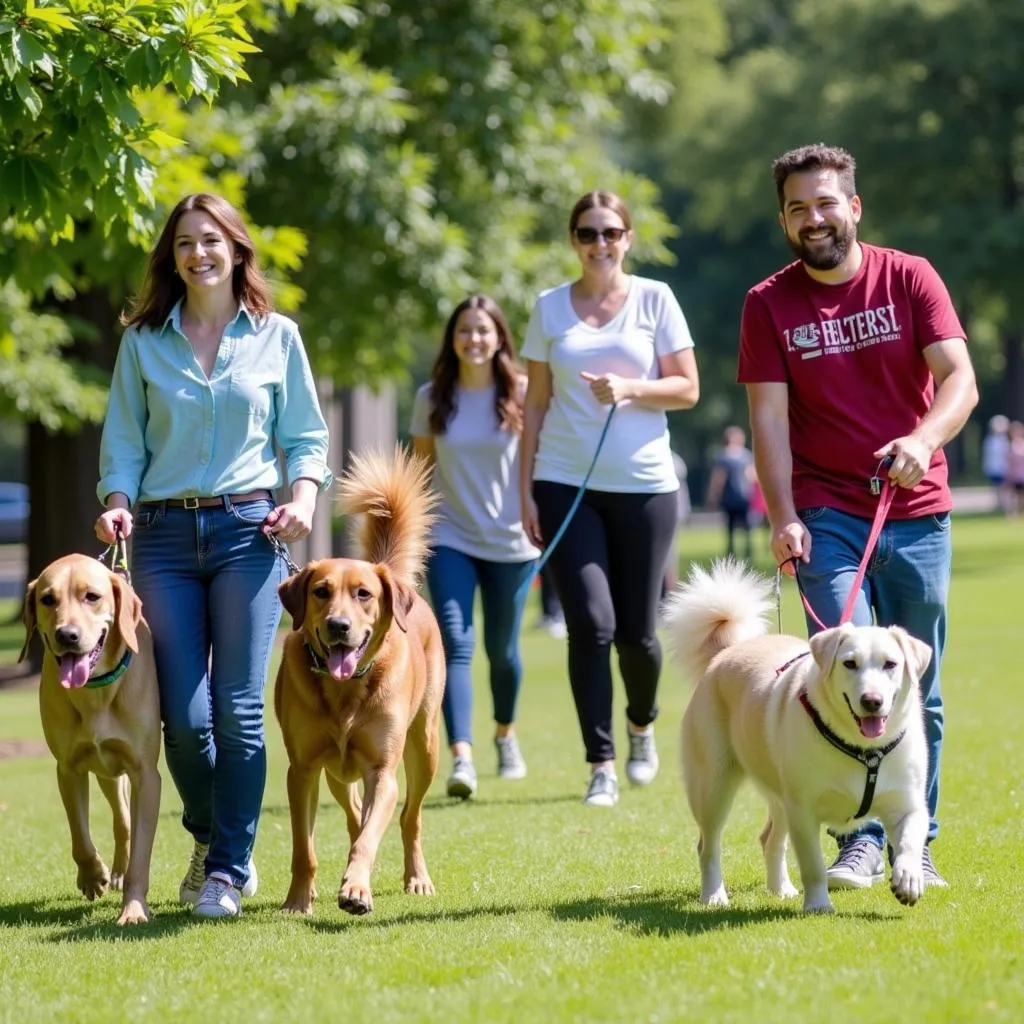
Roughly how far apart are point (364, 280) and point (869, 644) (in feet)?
45.4

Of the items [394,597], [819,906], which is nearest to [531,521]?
[394,597]

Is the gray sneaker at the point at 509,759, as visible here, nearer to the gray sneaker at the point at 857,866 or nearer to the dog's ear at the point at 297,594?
the gray sneaker at the point at 857,866

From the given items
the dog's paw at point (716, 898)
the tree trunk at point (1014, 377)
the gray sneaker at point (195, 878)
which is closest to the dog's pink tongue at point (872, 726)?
the dog's paw at point (716, 898)

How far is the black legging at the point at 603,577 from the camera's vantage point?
8.46 meters

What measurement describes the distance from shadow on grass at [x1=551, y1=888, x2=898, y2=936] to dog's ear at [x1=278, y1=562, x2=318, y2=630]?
1.36 meters

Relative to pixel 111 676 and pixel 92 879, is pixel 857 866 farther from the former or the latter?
pixel 92 879

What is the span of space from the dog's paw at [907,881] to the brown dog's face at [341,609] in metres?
1.96

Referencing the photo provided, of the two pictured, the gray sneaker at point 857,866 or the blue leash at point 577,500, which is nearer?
the gray sneaker at point 857,866

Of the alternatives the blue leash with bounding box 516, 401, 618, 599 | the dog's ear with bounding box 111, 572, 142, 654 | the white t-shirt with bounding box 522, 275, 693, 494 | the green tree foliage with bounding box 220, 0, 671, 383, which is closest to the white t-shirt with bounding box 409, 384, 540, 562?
the white t-shirt with bounding box 522, 275, 693, 494

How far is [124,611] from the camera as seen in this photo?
20.0 ft

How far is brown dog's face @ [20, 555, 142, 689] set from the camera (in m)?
5.95

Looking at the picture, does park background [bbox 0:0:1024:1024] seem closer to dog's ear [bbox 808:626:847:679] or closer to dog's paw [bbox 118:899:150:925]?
dog's paw [bbox 118:899:150:925]

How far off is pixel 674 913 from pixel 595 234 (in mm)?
3771

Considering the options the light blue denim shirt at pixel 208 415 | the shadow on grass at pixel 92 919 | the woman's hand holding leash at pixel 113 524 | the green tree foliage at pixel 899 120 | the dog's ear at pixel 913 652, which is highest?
the green tree foliage at pixel 899 120
